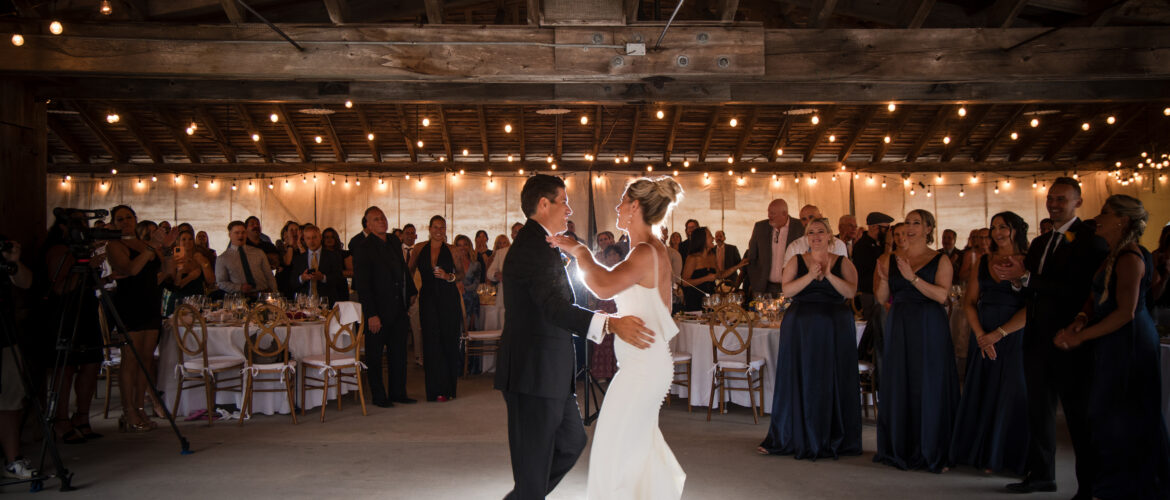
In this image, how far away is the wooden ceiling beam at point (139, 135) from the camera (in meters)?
15.0

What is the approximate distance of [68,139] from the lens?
15.9 m

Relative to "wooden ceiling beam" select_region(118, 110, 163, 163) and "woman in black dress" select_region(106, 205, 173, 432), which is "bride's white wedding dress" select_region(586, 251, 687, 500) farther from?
"wooden ceiling beam" select_region(118, 110, 163, 163)

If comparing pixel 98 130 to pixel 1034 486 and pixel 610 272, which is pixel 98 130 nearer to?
pixel 610 272

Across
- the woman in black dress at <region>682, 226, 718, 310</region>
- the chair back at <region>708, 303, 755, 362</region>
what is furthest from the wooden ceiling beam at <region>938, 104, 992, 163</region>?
the chair back at <region>708, 303, 755, 362</region>

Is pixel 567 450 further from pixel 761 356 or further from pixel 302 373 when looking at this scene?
pixel 302 373

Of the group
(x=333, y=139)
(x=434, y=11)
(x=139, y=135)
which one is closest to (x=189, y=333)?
(x=434, y=11)

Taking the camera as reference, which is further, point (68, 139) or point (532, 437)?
point (68, 139)

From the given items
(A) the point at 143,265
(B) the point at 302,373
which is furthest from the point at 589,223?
(A) the point at 143,265

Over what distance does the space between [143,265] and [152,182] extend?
12.1 metres

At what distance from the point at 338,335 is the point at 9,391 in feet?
8.82

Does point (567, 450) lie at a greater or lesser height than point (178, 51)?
lesser

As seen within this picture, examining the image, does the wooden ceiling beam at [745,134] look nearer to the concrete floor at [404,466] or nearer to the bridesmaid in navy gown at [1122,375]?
the concrete floor at [404,466]

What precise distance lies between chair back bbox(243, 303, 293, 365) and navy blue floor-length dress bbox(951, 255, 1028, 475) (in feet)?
17.1

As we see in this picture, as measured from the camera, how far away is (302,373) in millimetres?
7434
